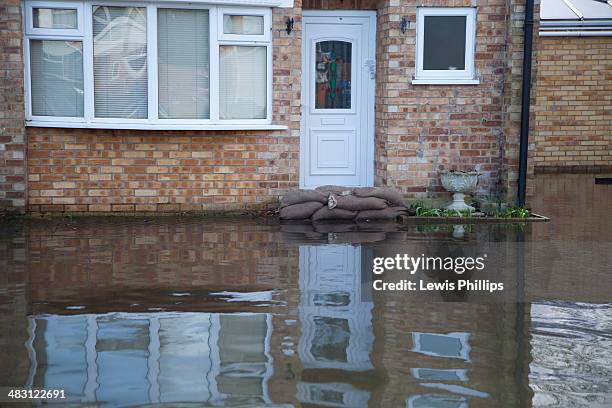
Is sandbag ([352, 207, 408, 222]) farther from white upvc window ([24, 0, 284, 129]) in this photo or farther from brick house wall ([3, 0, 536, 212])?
white upvc window ([24, 0, 284, 129])

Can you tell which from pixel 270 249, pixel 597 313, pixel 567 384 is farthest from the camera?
pixel 270 249

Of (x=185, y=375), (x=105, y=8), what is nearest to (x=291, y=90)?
(x=105, y=8)

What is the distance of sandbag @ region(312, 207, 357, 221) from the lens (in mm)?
11406

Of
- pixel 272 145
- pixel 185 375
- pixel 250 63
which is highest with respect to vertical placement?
pixel 250 63

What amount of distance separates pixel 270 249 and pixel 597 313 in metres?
3.67

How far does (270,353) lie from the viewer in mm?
5770

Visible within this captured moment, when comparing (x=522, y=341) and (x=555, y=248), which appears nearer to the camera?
(x=522, y=341)

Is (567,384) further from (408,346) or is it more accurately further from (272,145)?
(272,145)

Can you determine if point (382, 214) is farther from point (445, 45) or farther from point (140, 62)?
point (140, 62)

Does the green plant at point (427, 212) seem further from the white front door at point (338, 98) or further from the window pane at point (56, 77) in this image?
the window pane at point (56, 77)

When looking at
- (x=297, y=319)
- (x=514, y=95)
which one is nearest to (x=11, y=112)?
(x=297, y=319)

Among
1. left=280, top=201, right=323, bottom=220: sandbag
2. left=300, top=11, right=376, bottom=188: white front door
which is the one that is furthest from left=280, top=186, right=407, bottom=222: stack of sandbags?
left=300, top=11, right=376, bottom=188: white front door

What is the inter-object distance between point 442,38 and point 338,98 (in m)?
1.61

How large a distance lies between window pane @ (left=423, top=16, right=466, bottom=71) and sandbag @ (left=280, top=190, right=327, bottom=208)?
7.27 ft
